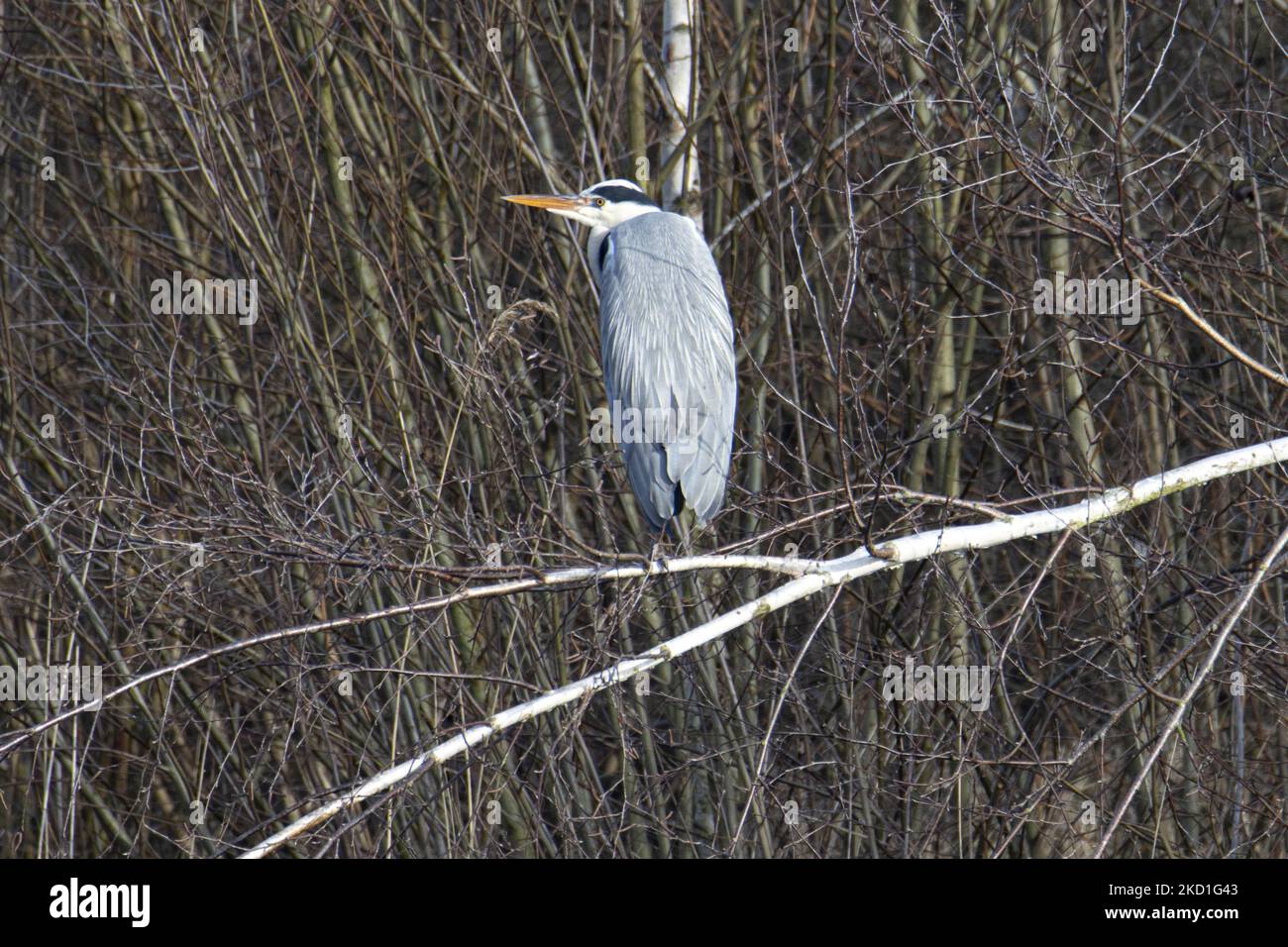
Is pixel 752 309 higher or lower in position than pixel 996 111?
lower

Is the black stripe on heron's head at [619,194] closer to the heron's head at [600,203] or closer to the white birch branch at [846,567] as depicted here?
the heron's head at [600,203]

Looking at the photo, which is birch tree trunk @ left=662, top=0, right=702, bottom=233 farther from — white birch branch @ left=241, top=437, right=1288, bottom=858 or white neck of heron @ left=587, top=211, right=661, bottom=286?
white birch branch @ left=241, top=437, right=1288, bottom=858

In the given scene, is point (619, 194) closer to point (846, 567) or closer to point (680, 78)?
point (680, 78)

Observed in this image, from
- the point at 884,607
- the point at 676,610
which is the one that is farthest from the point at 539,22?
the point at 884,607

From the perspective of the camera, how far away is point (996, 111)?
223 inches

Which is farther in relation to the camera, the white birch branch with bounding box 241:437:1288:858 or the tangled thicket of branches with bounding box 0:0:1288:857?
the tangled thicket of branches with bounding box 0:0:1288:857

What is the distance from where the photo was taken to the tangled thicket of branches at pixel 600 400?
183 inches

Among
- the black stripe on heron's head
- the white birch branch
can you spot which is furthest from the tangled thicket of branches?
the white birch branch

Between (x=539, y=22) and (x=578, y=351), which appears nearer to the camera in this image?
(x=539, y=22)

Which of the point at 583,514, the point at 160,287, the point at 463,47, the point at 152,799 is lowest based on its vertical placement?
the point at 152,799

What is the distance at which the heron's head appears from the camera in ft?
16.9
